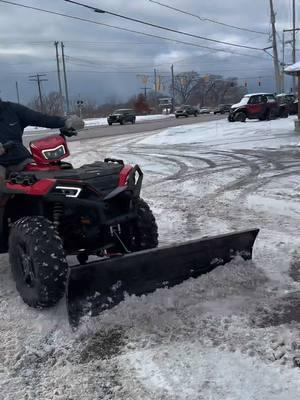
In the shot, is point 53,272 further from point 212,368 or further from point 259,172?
Answer: point 259,172

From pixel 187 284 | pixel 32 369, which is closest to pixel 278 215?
pixel 187 284

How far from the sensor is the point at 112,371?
10.5 ft

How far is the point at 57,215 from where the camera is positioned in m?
4.19

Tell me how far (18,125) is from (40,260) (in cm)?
174

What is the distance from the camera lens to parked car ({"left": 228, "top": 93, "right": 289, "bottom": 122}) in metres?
31.9

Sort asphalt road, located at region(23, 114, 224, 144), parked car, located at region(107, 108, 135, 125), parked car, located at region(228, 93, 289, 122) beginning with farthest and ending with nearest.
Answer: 1. parked car, located at region(107, 108, 135, 125)
2. parked car, located at region(228, 93, 289, 122)
3. asphalt road, located at region(23, 114, 224, 144)

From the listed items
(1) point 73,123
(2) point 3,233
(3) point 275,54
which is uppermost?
(3) point 275,54

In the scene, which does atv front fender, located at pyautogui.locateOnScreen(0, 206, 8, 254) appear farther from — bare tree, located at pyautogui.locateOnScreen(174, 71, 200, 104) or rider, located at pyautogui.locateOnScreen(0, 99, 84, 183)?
bare tree, located at pyautogui.locateOnScreen(174, 71, 200, 104)

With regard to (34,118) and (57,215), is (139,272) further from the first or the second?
(34,118)

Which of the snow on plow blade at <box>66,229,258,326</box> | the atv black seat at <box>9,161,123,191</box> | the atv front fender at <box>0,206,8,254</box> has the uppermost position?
the atv black seat at <box>9,161,123,191</box>

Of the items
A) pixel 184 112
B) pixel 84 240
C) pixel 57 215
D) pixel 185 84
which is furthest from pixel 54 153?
pixel 185 84

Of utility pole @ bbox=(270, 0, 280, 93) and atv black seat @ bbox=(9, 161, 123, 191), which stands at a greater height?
utility pole @ bbox=(270, 0, 280, 93)

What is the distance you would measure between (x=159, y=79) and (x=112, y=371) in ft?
309

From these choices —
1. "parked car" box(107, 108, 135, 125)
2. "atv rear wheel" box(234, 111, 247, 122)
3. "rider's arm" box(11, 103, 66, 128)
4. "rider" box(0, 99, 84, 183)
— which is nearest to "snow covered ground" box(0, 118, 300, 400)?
"rider" box(0, 99, 84, 183)
